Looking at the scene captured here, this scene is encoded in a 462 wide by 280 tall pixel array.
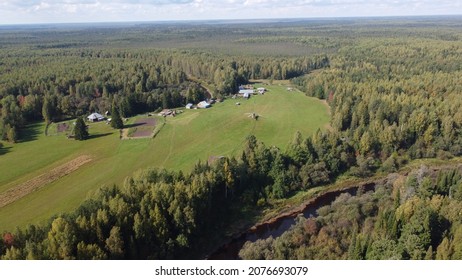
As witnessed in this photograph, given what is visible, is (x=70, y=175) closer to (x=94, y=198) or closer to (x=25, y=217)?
(x=25, y=217)

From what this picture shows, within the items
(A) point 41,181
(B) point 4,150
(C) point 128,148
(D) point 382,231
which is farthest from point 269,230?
(B) point 4,150

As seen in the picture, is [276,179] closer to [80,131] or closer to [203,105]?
[80,131]

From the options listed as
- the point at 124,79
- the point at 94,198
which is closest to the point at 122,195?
the point at 94,198

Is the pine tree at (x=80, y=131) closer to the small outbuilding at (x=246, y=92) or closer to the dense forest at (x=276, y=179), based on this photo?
the dense forest at (x=276, y=179)

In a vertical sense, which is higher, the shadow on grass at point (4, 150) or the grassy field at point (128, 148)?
the shadow on grass at point (4, 150)

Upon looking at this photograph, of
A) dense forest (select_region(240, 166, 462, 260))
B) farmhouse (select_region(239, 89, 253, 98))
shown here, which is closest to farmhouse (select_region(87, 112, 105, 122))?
farmhouse (select_region(239, 89, 253, 98))

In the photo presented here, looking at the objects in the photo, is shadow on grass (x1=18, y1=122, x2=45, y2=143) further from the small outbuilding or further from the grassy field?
the small outbuilding

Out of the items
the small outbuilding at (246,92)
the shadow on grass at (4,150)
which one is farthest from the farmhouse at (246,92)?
the shadow on grass at (4,150)
